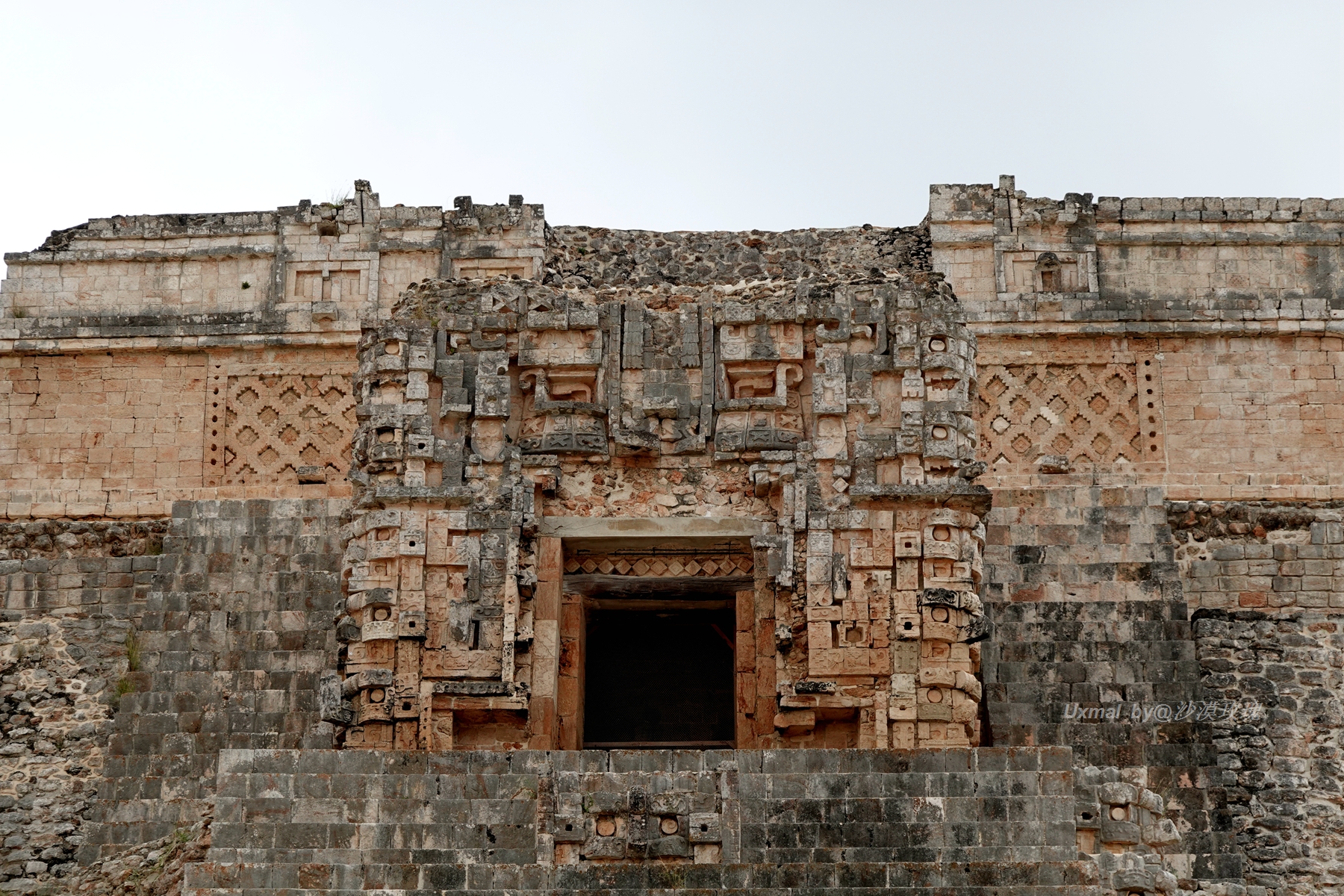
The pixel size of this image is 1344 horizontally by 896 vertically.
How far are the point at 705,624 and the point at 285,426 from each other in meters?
5.09

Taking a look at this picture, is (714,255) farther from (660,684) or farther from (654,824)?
(654,824)

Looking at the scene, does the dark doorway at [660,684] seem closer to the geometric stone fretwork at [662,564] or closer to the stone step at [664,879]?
the geometric stone fretwork at [662,564]

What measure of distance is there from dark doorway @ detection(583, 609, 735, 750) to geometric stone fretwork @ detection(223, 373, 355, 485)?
3.44 metres

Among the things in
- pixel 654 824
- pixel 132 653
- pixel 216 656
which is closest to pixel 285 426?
pixel 132 653

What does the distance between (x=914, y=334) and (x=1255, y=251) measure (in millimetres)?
6743

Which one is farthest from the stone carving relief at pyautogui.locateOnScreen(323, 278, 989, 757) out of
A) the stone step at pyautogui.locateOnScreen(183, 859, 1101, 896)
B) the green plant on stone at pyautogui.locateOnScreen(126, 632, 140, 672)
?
the green plant on stone at pyautogui.locateOnScreen(126, 632, 140, 672)

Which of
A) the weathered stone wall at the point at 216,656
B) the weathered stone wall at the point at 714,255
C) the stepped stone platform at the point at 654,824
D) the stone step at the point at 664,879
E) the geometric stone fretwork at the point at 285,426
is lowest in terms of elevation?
the stone step at the point at 664,879

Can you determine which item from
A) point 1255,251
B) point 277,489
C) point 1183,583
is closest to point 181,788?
point 277,489

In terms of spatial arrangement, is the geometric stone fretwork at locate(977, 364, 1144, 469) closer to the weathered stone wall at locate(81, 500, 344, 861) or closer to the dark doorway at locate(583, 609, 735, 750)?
the dark doorway at locate(583, 609, 735, 750)

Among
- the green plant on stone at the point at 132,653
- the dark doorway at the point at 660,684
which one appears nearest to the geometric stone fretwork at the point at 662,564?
the dark doorway at the point at 660,684

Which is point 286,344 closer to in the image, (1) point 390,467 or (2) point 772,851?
(1) point 390,467

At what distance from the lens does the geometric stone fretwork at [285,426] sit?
20.2 m

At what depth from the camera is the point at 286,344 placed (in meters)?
20.6

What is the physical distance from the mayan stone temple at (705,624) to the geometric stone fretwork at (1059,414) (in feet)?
0.17
